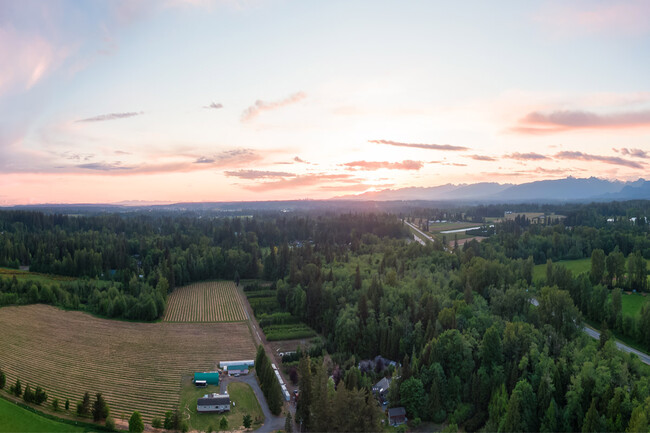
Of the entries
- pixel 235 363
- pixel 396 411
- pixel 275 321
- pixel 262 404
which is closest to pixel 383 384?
pixel 396 411

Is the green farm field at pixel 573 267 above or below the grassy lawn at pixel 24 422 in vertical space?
above

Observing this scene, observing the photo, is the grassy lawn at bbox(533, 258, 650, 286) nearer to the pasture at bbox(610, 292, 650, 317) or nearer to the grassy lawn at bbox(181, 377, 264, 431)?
the pasture at bbox(610, 292, 650, 317)

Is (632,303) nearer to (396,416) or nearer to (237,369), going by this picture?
(396,416)

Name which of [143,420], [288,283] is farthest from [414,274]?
[143,420]

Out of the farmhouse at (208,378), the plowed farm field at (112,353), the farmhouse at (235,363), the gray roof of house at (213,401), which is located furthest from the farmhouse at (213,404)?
the farmhouse at (235,363)

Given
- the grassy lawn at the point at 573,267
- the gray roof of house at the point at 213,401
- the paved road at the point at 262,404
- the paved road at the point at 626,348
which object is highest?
the grassy lawn at the point at 573,267

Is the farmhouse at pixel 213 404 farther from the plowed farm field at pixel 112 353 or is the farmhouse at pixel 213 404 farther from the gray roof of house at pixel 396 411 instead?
the gray roof of house at pixel 396 411
